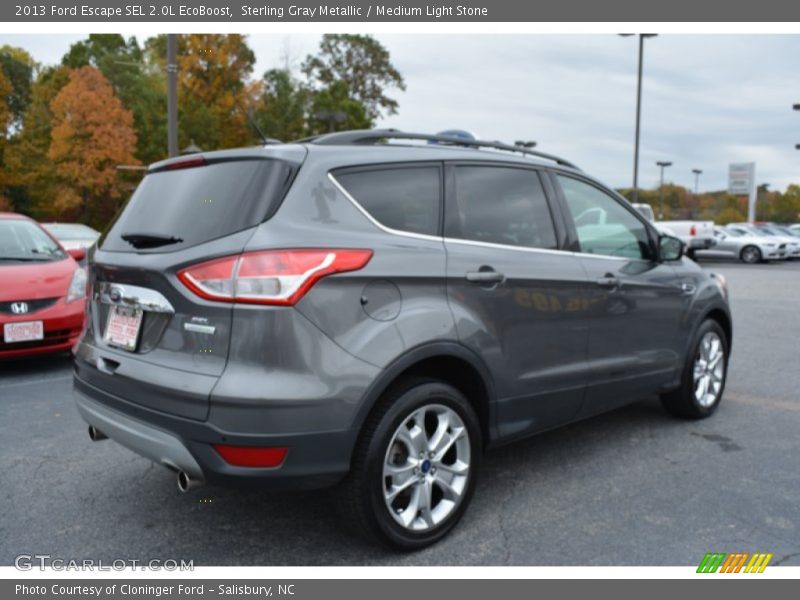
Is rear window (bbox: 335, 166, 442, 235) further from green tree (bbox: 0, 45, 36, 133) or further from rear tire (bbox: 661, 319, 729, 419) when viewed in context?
green tree (bbox: 0, 45, 36, 133)

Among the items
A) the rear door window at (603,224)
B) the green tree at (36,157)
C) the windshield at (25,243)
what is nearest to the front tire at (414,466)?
the rear door window at (603,224)

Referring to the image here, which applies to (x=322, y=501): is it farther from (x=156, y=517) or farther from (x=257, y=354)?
(x=257, y=354)

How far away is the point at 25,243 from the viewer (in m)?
7.42

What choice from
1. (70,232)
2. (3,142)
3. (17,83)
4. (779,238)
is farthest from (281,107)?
(70,232)

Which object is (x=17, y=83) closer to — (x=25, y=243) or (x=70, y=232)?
(x=70, y=232)

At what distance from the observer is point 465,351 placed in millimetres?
3275

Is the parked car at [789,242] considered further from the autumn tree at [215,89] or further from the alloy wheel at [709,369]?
the autumn tree at [215,89]

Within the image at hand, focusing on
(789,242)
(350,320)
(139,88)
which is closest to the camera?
(350,320)

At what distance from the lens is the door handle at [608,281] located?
4.13 m

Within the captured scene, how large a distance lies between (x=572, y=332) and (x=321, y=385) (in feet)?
5.47

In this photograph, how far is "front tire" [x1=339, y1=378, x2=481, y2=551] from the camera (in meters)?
2.97

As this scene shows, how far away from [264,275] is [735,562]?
228 cm

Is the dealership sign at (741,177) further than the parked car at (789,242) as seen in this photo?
Yes
